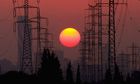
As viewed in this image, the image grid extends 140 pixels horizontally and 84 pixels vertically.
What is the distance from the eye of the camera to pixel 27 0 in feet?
217

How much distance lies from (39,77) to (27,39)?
9305 millimetres

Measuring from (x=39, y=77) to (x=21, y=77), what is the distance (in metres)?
2.30

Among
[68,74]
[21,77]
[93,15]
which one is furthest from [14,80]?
[93,15]

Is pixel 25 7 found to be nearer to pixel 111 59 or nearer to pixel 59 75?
pixel 59 75

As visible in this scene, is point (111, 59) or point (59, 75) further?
point (59, 75)

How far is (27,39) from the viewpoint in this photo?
6781cm

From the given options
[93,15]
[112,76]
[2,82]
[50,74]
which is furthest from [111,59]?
[93,15]

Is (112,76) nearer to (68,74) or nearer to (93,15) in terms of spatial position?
A: (68,74)

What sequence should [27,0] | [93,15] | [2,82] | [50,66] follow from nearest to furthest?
[2,82]
[50,66]
[27,0]
[93,15]

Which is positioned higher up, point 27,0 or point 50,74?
point 27,0

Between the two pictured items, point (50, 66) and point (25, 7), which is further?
point (25, 7)

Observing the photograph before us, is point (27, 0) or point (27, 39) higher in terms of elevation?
point (27, 0)

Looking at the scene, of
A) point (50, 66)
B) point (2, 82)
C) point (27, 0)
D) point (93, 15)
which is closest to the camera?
point (2, 82)

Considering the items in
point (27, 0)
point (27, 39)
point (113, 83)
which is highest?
point (27, 0)
